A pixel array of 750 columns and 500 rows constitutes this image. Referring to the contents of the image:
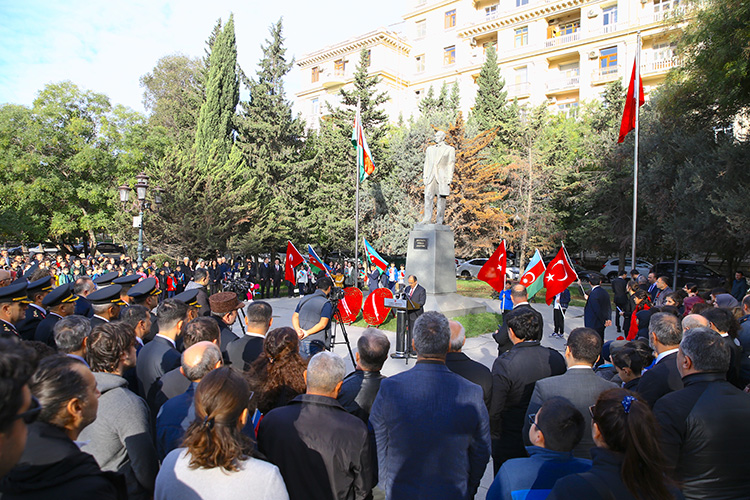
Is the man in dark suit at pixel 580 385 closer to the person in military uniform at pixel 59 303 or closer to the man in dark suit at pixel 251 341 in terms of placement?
the man in dark suit at pixel 251 341

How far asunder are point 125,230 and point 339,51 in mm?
40100

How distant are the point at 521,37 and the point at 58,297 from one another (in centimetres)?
5067

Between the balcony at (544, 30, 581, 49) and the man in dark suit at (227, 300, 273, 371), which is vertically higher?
the balcony at (544, 30, 581, 49)

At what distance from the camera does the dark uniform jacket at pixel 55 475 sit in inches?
60.2

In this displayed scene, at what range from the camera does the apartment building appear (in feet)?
130

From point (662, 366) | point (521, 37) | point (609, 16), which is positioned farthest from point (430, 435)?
point (521, 37)

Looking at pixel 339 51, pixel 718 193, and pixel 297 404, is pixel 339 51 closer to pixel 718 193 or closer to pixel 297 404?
pixel 718 193

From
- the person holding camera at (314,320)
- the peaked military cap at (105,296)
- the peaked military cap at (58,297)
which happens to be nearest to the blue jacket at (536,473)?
the person holding camera at (314,320)

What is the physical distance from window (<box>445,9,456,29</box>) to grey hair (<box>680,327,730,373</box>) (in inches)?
2162

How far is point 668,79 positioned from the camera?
61.8 feet

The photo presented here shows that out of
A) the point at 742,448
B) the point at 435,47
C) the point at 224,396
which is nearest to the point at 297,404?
the point at 224,396

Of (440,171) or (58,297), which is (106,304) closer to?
(58,297)

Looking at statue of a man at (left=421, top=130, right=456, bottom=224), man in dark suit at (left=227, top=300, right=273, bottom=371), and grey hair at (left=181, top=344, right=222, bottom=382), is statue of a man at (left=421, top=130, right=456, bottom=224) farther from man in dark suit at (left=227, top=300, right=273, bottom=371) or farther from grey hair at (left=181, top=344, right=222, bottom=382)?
grey hair at (left=181, top=344, right=222, bottom=382)

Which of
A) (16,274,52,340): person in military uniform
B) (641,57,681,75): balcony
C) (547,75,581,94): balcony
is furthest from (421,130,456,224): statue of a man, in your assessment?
(547,75,581,94): balcony
